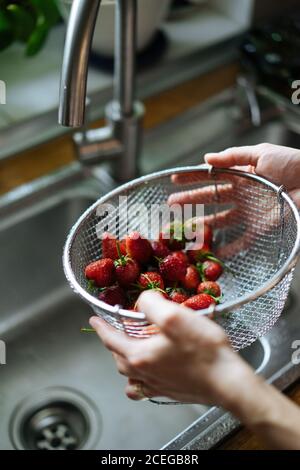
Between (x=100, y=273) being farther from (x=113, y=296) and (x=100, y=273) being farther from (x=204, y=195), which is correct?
(x=204, y=195)

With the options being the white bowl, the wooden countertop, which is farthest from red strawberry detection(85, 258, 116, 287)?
the white bowl

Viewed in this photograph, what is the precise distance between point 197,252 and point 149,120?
19.1 inches

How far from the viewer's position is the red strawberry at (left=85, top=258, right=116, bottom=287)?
0.71 m

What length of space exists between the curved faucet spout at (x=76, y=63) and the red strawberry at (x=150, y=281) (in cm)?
19

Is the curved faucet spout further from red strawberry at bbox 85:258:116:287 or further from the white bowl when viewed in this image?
the white bowl

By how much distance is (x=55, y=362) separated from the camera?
94 cm

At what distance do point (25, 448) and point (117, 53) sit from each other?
540 millimetres

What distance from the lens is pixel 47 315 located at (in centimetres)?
101

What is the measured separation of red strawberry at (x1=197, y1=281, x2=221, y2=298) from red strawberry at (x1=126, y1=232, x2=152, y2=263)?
7 centimetres

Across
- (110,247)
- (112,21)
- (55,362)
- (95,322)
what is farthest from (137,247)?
(112,21)

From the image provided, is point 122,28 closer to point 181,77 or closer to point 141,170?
point 141,170

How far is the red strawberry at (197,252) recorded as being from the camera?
81 centimetres

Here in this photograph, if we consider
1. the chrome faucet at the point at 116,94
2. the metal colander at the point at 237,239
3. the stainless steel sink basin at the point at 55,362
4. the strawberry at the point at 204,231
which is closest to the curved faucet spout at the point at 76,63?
the chrome faucet at the point at 116,94

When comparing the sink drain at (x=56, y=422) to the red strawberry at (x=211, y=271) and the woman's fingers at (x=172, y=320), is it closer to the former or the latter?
the red strawberry at (x=211, y=271)
